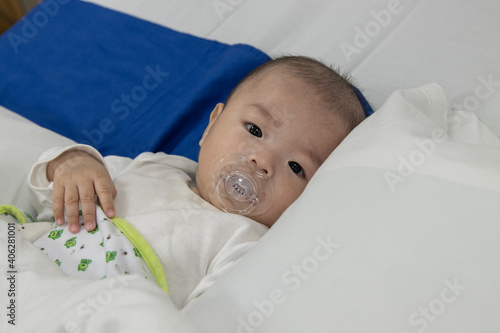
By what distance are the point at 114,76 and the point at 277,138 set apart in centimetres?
70

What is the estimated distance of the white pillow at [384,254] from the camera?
2.35 feet

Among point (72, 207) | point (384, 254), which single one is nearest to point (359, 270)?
point (384, 254)

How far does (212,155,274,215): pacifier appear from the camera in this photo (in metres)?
1.09

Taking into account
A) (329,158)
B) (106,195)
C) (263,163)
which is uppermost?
(329,158)

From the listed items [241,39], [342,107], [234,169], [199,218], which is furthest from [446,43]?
[199,218]

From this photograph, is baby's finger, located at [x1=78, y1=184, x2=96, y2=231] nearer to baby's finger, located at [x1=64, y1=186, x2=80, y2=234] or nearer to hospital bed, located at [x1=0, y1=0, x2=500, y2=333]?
baby's finger, located at [x1=64, y1=186, x2=80, y2=234]

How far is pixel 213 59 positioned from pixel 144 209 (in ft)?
2.15

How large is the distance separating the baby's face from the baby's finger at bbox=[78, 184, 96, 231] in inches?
9.0

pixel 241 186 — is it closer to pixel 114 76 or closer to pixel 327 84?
pixel 327 84

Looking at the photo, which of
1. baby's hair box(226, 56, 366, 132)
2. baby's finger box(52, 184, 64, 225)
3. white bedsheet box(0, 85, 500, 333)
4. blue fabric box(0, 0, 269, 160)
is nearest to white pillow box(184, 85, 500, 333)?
white bedsheet box(0, 85, 500, 333)

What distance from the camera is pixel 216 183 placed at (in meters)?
1.14

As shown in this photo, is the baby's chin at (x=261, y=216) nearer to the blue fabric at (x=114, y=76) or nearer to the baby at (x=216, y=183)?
the baby at (x=216, y=183)

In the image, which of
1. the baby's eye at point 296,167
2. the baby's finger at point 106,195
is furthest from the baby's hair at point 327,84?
the baby's finger at point 106,195

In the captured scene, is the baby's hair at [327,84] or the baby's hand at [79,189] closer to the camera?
the baby's hand at [79,189]
